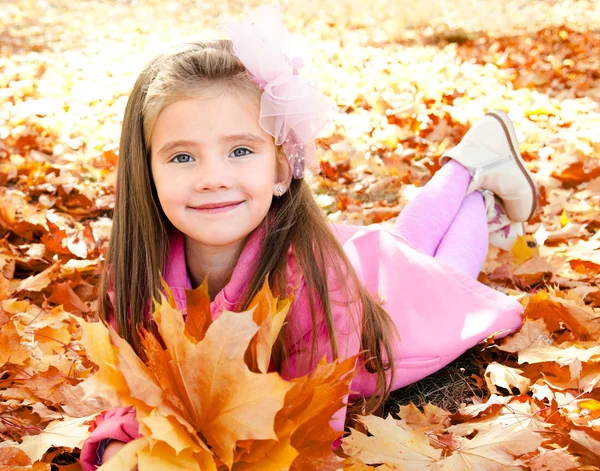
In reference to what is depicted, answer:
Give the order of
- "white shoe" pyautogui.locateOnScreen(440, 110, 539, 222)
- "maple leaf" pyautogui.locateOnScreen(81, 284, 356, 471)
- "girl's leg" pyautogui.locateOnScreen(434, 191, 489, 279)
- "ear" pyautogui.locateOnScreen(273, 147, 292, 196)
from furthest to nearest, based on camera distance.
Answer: "white shoe" pyautogui.locateOnScreen(440, 110, 539, 222)
"girl's leg" pyautogui.locateOnScreen(434, 191, 489, 279)
"ear" pyautogui.locateOnScreen(273, 147, 292, 196)
"maple leaf" pyautogui.locateOnScreen(81, 284, 356, 471)

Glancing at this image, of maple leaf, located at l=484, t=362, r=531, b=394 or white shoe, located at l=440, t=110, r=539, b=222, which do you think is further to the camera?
white shoe, located at l=440, t=110, r=539, b=222

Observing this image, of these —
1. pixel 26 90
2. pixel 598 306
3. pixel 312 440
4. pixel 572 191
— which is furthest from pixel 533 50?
pixel 312 440

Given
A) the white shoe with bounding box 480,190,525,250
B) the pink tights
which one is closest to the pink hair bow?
the pink tights

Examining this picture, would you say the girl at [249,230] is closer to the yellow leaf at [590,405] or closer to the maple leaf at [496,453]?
the maple leaf at [496,453]

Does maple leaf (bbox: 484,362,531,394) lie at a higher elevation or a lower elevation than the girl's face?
lower

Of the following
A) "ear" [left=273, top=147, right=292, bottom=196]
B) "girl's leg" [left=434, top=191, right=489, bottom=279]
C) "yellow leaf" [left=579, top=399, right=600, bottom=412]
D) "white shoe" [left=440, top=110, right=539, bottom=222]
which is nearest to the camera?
"yellow leaf" [left=579, top=399, right=600, bottom=412]

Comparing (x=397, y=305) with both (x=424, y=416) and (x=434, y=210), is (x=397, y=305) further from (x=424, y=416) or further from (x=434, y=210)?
(x=434, y=210)

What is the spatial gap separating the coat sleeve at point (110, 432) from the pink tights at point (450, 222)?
1.27 metres

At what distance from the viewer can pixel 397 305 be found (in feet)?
6.18

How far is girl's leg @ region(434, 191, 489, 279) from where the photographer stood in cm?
224

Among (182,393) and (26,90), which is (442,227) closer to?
(182,393)

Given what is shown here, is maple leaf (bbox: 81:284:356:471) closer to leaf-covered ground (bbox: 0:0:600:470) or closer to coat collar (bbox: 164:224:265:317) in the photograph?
leaf-covered ground (bbox: 0:0:600:470)

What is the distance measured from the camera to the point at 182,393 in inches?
41.7

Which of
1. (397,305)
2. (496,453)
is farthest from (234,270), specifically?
(496,453)
